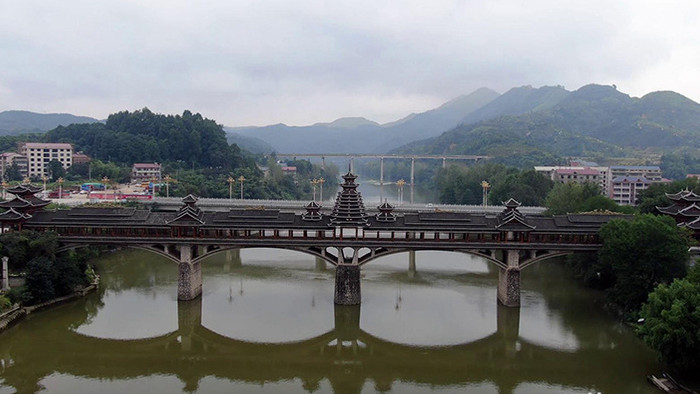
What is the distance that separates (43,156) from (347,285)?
6572cm

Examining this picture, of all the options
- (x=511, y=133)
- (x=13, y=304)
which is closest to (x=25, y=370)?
(x=13, y=304)

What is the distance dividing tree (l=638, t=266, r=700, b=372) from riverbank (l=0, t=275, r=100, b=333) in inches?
1092

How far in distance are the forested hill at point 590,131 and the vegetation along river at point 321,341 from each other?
8401 cm

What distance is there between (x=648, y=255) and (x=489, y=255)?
779 cm

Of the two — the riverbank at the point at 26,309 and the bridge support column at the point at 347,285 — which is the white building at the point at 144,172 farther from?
the bridge support column at the point at 347,285

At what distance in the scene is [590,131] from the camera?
513 feet

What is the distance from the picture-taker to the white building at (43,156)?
76812mm

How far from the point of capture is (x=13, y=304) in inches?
1056

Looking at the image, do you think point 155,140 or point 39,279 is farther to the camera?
point 155,140

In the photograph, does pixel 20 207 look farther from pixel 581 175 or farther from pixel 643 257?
pixel 581 175

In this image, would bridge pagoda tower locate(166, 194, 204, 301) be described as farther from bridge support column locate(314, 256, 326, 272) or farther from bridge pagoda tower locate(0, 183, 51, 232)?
bridge support column locate(314, 256, 326, 272)

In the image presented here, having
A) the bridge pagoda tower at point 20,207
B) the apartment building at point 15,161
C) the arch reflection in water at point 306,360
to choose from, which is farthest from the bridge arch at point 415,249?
the apartment building at point 15,161

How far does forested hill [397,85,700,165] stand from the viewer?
410ft

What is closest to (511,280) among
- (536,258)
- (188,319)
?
(536,258)
